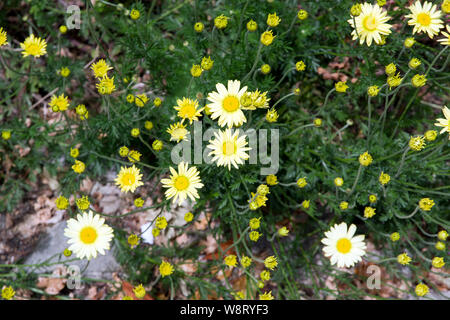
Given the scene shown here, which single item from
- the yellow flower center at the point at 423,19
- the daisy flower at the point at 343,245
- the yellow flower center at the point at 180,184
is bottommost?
the daisy flower at the point at 343,245

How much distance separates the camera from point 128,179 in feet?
9.04

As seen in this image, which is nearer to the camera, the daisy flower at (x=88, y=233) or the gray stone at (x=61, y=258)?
the daisy flower at (x=88, y=233)

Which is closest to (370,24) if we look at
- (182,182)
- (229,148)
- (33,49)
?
(229,148)

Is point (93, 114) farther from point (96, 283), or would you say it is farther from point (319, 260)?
point (319, 260)

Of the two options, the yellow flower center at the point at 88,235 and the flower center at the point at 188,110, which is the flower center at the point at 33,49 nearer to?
Answer: the flower center at the point at 188,110

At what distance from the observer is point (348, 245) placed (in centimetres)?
271

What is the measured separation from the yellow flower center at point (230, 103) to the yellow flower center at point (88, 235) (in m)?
1.36

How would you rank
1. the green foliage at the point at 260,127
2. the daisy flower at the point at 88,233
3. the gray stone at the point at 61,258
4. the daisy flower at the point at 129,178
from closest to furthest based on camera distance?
the daisy flower at the point at 88,233, the daisy flower at the point at 129,178, the green foliage at the point at 260,127, the gray stone at the point at 61,258

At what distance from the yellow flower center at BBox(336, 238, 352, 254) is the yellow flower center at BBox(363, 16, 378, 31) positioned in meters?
1.66

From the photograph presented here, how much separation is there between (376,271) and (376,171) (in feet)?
3.82

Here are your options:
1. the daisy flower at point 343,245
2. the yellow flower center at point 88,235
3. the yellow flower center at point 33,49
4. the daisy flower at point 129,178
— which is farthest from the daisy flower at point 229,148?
the yellow flower center at point 33,49

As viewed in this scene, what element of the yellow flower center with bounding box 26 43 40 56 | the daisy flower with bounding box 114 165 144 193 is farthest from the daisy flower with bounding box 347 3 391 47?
the yellow flower center with bounding box 26 43 40 56

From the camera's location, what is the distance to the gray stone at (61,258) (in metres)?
3.69

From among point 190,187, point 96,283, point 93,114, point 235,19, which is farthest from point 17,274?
point 235,19
